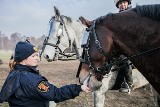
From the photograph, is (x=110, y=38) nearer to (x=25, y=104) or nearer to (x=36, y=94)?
(x=36, y=94)

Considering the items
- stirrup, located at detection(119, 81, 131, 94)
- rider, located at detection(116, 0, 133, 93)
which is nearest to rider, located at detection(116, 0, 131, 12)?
rider, located at detection(116, 0, 133, 93)

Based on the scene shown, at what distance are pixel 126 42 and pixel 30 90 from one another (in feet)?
4.56

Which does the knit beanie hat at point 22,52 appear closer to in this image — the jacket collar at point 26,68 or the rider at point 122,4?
the jacket collar at point 26,68

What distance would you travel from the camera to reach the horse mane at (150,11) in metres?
3.20

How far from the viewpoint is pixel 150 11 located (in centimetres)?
324

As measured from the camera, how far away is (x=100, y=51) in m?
3.34

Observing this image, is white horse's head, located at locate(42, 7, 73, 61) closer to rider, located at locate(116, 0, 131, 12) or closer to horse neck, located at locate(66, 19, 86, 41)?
horse neck, located at locate(66, 19, 86, 41)

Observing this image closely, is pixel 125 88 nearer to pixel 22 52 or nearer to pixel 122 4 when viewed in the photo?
pixel 122 4

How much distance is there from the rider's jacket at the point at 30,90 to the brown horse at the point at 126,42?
366mm

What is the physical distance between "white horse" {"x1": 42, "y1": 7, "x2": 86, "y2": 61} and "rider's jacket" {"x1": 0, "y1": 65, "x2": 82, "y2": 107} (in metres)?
3.25

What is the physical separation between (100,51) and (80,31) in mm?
3305

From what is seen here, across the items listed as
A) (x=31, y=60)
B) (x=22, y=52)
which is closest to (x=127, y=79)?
(x=31, y=60)

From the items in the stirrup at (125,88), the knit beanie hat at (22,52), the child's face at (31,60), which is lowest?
the stirrup at (125,88)

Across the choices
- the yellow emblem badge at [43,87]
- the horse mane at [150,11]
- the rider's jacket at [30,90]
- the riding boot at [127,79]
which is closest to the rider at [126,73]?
the riding boot at [127,79]
